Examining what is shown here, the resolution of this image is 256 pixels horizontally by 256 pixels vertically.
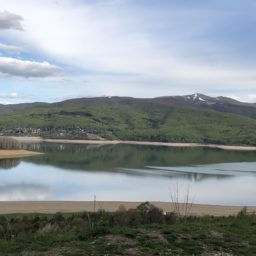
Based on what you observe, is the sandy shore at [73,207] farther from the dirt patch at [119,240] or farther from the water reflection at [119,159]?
the water reflection at [119,159]

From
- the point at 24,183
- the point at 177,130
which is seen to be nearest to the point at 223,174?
the point at 24,183

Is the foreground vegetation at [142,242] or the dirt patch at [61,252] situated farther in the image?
the foreground vegetation at [142,242]

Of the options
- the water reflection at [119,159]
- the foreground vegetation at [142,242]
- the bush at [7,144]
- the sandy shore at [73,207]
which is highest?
the foreground vegetation at [142,242]

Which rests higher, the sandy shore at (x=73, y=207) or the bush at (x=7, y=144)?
the bush at (x=7, y=144)

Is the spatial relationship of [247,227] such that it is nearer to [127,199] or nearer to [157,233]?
[157,233]

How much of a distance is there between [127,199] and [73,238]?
28840 millimetres

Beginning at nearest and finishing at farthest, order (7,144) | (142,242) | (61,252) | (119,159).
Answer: (61,252), (142,242), (119,159), (7,144)

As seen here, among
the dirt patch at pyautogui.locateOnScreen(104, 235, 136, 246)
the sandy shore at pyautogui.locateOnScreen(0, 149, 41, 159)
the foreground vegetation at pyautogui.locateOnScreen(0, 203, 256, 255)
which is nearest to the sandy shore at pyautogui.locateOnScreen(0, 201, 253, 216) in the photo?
the foreground vegetation at pyautogui.locateOnScreen(0, 203, 256, 255)

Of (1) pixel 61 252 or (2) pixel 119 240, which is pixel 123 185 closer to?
(2) pixel 119 240

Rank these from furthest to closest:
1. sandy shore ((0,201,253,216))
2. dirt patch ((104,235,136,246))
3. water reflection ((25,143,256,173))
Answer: water reflection ((25,143,256,173)) < sandy shore ((0,201,253,216)) < dirt patch ((104,235,136,246))

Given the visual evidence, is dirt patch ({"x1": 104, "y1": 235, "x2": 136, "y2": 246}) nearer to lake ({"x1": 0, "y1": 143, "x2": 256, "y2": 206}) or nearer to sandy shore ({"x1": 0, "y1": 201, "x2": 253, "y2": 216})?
sandy shore ({"x1": 0, "y1": 201, "x2": 253, "y2": 216})

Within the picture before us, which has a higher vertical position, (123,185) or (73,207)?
(73,207)

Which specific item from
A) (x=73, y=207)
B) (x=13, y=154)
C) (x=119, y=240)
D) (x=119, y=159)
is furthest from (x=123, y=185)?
(x=13, y=154)

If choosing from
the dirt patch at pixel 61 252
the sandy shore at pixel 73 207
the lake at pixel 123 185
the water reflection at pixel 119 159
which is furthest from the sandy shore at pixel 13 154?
the dirt patch at pixel 61 252
